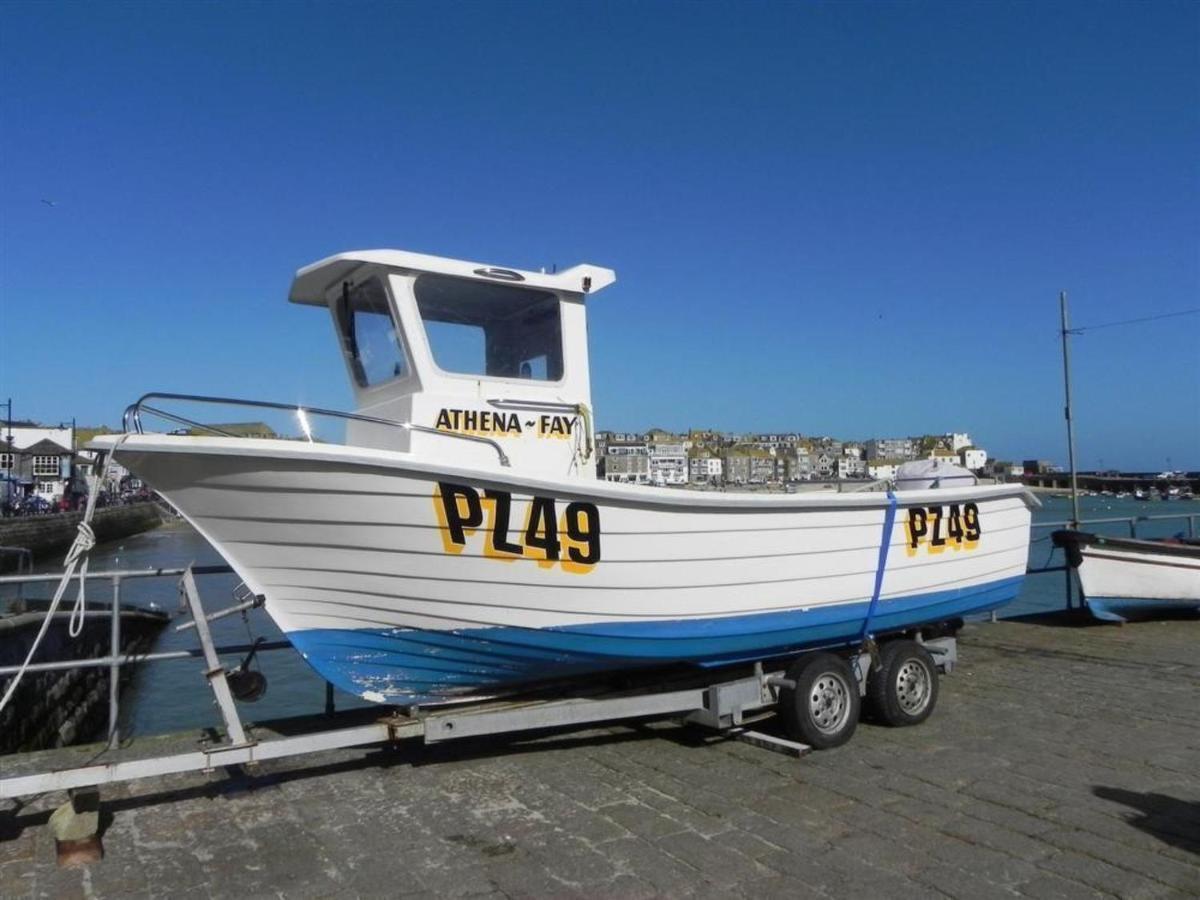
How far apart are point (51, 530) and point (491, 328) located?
48316 millimetres

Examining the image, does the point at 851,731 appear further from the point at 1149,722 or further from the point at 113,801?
the point at 113,801

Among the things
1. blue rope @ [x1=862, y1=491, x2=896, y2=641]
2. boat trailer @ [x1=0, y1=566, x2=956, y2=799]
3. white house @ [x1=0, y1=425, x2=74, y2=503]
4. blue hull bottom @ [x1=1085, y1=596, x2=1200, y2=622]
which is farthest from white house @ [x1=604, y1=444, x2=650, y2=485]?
white house @ [x1=0, y1=425, x2=74, y2=503]

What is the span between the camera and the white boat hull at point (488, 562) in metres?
4.25

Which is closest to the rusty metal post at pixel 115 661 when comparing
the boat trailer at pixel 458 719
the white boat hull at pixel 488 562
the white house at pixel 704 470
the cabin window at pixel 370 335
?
the boat trailer at pixel 458 719

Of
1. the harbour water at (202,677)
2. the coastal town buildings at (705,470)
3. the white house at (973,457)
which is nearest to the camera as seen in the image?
the coastal town buildings at (705,470)

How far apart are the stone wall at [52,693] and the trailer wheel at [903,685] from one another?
6193 millimetres

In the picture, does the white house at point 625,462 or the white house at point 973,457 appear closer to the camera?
the white house at point 625,462

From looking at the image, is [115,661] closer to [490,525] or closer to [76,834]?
[76,834]

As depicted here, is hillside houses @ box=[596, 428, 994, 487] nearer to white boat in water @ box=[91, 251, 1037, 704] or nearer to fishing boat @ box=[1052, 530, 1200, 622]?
white boat in water @ box=[91, 251, 1037, 704]

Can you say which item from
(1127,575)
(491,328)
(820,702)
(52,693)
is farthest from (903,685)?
(52,693)

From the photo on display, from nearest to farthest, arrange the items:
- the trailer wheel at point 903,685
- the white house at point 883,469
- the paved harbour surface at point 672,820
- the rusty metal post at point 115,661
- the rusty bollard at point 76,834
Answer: the paved harbour surface at point 672,820
the rusty bollard at point 76,834
the rusty metal post at point 115,661
the trailer wheel at point 903,685
the white house at point 883,469

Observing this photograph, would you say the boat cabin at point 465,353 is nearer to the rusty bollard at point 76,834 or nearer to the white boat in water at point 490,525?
the white boat in water at point 490,525

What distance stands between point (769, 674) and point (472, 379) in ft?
8.79

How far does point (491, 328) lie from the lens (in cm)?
569
